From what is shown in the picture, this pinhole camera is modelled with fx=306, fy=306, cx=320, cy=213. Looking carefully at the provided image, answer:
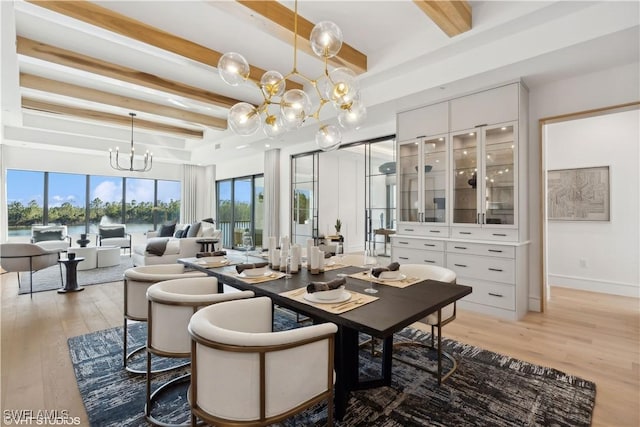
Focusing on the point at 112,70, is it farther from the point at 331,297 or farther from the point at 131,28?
the point at 331,297

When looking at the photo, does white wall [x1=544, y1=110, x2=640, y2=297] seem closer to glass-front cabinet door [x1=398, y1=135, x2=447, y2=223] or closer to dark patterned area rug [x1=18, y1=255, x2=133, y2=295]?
glass-front cabinet door [x1=398, y1=135, x2=447, y2=223]

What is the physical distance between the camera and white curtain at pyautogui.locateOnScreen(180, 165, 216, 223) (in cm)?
980

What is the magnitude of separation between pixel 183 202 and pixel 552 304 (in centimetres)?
951

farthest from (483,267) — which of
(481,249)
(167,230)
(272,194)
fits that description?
(167,230)

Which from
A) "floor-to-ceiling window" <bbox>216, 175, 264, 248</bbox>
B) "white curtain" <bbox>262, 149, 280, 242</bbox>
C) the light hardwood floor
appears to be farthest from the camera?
"floor-to-ceiling window" <bbox>216, 175, 264, 248</bbox>

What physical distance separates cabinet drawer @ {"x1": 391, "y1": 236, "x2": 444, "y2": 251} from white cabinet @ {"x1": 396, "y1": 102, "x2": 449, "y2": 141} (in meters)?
1.42

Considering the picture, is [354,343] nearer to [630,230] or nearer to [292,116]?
[292,116]

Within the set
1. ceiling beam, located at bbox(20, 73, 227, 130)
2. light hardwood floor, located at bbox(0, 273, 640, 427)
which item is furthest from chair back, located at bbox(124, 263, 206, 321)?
ceiling beam, located at bbox(20, 73, 227, 130)

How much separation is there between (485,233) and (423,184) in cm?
102

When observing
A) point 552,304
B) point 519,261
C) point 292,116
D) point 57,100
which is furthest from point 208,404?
point 57,100

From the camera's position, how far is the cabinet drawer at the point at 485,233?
3.47 m

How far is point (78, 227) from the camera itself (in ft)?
27.2

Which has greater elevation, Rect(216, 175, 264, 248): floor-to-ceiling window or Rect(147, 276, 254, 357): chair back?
Rect(216, 175, 264, 248): floor-to-ceiling window

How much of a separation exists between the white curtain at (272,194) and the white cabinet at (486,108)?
435 cm
